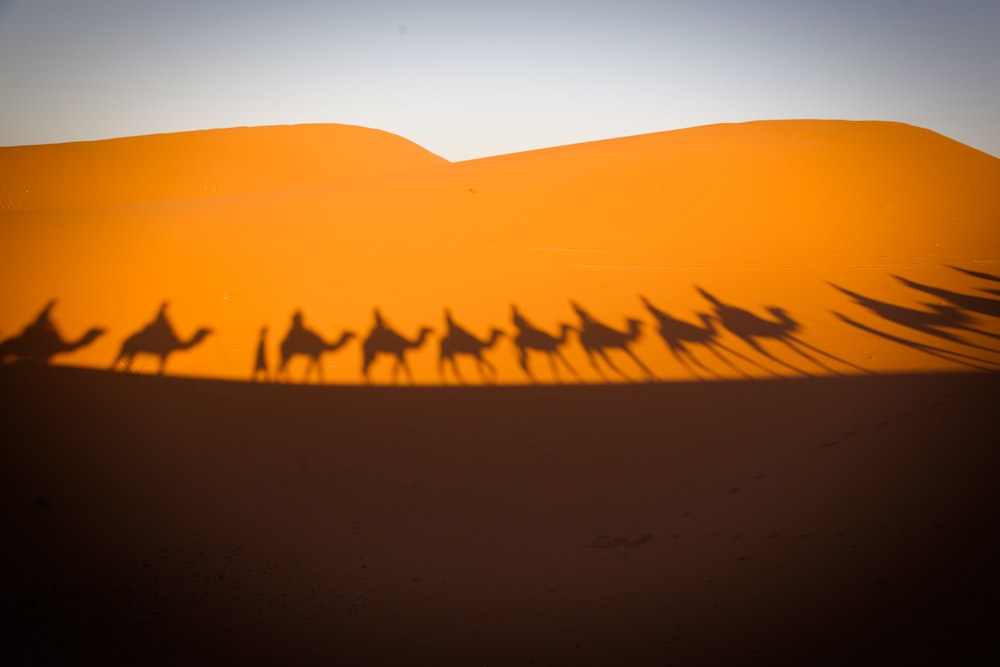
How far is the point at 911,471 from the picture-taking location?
4.86 m

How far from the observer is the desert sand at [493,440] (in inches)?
138

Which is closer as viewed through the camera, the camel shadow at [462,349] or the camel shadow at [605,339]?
the camel shadow at [462,349]

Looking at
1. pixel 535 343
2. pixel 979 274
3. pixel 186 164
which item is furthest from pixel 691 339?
pixel 186 164

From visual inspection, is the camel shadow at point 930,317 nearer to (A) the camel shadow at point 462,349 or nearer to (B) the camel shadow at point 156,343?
(A) the camel shadow at point 462,349

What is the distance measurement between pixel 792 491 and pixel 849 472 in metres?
0.65

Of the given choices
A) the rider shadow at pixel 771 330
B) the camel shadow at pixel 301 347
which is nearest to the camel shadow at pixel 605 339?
the rider shadow at pixel 771 330

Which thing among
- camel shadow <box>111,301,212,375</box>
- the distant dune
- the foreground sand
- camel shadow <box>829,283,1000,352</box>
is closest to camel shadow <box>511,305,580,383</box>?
the foreground sand

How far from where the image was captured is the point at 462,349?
25.5 feet

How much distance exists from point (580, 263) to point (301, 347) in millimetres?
5550

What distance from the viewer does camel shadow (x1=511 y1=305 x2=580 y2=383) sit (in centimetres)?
743

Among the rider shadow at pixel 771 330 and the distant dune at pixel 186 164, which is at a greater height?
the distant dune at pixel 186 164

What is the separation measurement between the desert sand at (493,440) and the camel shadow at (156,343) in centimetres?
5

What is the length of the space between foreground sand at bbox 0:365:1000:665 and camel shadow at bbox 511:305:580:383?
0.63 meters

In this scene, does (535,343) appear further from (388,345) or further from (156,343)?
(156,343)
